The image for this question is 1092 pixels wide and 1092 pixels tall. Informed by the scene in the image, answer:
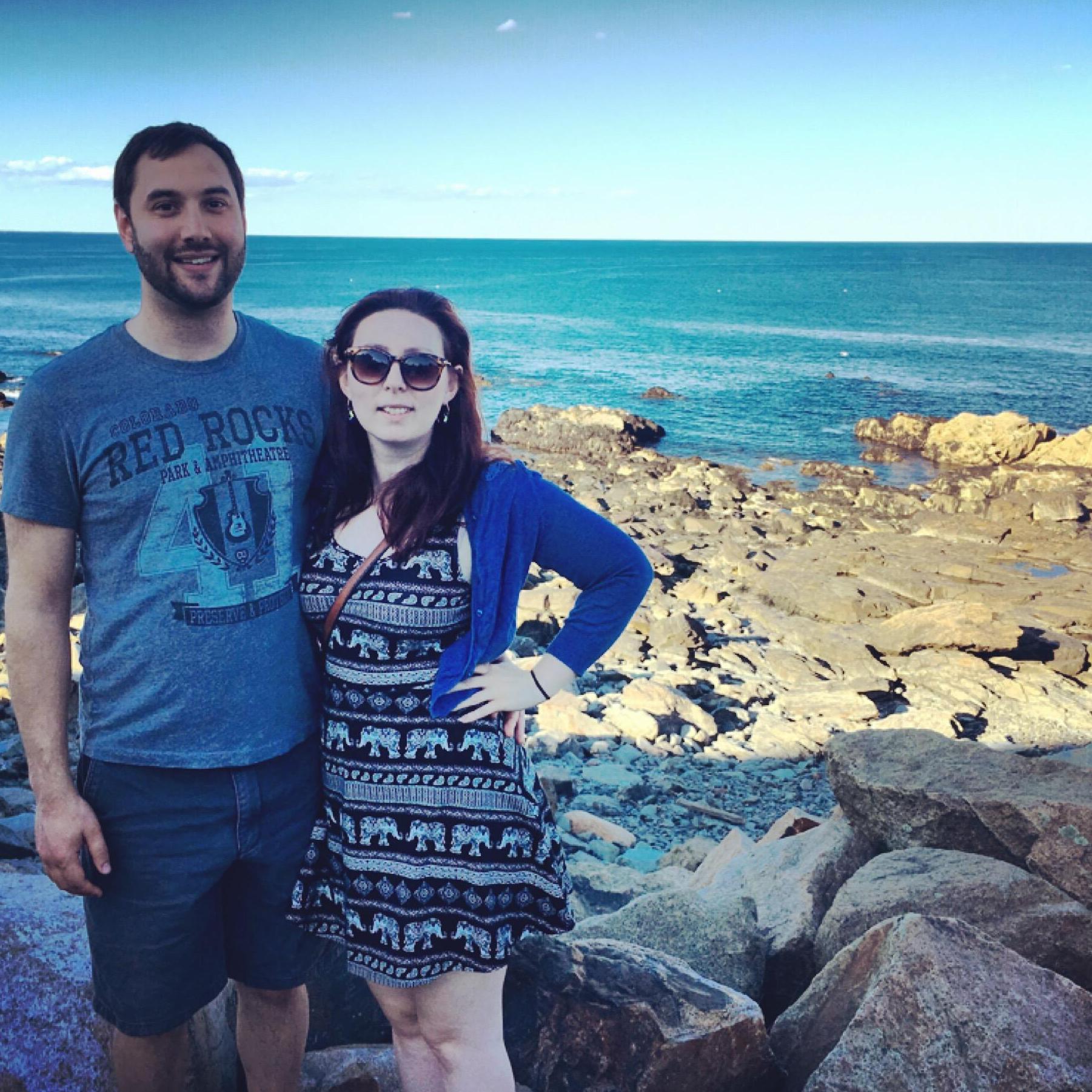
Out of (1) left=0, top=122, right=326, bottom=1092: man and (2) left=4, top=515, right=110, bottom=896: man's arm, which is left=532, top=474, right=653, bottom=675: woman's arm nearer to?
(1) left=0, top=122, right=326, bottom=1092: man

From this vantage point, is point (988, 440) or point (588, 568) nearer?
point (588, 568)

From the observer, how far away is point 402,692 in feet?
8.29

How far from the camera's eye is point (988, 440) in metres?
27.9

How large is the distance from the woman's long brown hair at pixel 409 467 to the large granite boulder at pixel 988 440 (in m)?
28.0

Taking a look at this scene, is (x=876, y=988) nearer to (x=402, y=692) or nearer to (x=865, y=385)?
(x=402, y=692)

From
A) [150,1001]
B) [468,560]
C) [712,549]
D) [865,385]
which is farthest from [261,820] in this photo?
[865,385]

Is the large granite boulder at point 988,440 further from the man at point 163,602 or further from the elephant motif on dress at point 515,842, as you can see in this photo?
the man at point 163,602

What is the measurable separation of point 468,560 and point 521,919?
3.29 ft

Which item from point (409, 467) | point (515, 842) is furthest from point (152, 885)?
point (409, 467)

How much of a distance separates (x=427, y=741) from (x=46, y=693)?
1.06m

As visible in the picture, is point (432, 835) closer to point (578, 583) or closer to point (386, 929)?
point (386, 929)

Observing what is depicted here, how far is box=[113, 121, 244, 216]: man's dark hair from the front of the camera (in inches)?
99.8

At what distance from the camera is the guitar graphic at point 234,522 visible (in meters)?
2.56

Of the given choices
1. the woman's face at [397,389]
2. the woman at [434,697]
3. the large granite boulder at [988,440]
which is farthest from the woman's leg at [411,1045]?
the large granite boulder at [988,440]
